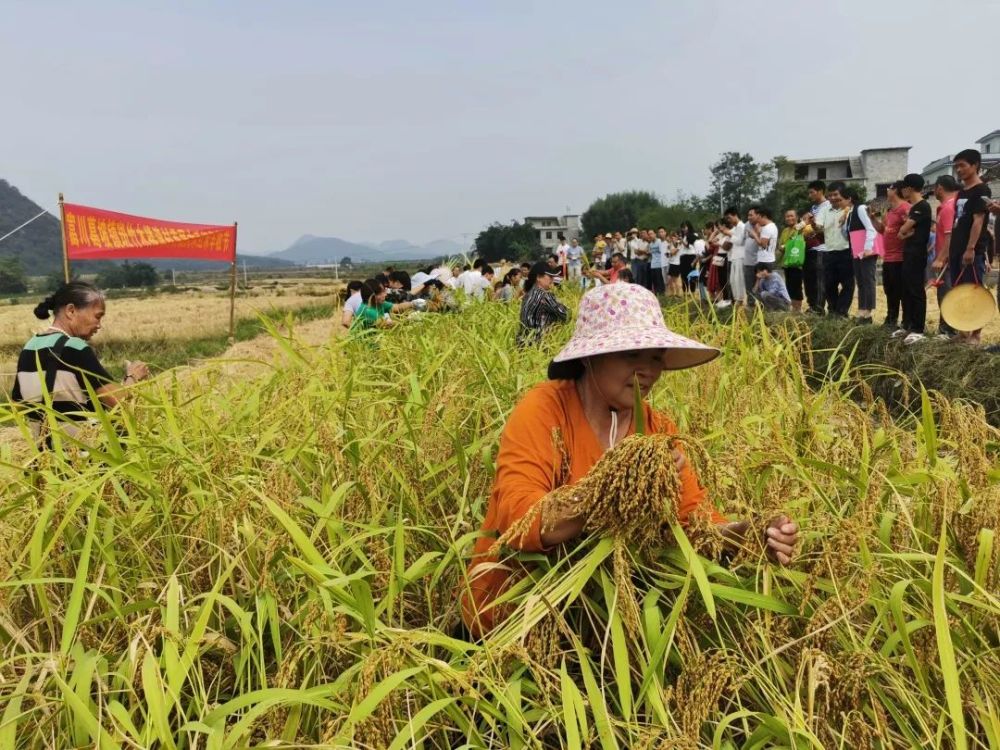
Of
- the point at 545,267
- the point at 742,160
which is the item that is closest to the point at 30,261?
the point at 742,160

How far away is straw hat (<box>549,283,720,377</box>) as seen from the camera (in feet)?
4.40

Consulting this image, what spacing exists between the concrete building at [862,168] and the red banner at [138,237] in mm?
53269

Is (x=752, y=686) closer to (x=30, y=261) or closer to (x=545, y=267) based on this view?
(x=545, y=267)

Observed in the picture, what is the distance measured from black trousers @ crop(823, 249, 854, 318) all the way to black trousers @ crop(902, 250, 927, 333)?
1068 millimetres

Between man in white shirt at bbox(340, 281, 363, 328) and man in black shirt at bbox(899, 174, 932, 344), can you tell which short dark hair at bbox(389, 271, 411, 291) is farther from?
man in black shirt at bbox(899, 174, 932, 344)

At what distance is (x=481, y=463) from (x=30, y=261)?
133144mm

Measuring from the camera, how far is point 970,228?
508 cm

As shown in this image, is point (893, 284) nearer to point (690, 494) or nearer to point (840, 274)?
point (840, 274)

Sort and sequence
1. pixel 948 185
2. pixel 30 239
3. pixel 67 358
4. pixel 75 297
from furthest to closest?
pixel 30 239 → pixel 948 185 → pixel 75 297 → pixel 67 358

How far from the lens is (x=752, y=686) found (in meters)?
1.12

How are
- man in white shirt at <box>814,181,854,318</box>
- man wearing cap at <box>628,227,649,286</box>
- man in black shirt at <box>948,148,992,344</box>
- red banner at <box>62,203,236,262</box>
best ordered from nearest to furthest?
man in black shirt at <box>948,148,992,344</box>, man in white shirt at <box>814,181,854,318</box>, red banner at <box>62,203,236,262</box>, man wearing cap at <box>628,227,649,286</box>

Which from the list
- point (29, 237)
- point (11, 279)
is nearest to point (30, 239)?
point (29, 237)

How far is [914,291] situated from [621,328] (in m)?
5.23

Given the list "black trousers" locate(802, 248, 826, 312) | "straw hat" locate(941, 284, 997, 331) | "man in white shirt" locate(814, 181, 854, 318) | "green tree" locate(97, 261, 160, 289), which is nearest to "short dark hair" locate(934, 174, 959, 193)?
"man in white shirt" locate(814, 181, 854, 318)
